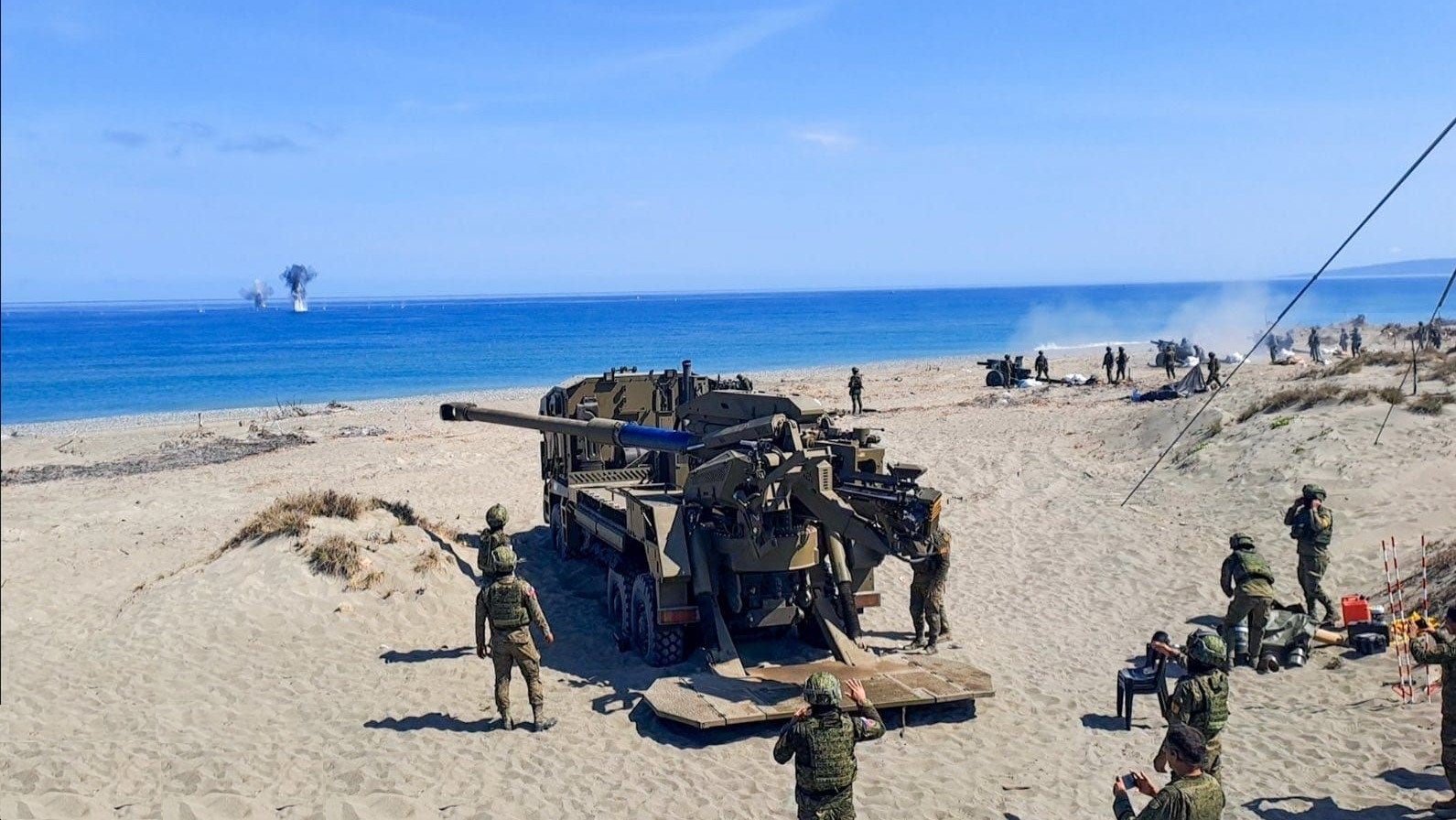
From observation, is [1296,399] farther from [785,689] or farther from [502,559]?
[502,559]

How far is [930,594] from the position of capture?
40.0 ft

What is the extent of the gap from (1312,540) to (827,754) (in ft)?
25.5

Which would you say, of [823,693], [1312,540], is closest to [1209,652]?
[823,693]

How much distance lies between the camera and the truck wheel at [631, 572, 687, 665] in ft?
38.1

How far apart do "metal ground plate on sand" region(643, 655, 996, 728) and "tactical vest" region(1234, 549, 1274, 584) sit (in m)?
2.42

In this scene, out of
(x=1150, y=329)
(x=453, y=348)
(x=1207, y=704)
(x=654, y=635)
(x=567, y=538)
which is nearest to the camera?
(x=1207, y=704)

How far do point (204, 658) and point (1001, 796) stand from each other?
8088 millimetres

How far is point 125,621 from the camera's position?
13148mm

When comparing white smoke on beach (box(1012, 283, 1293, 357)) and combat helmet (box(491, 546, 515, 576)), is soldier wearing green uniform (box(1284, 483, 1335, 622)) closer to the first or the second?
combat helmet (box(491, 546, 515, 576))

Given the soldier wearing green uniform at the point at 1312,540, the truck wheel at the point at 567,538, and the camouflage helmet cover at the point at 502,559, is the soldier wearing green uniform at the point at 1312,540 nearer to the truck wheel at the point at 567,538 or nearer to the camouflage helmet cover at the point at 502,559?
the camouflage helmet cover at the point at 502,559

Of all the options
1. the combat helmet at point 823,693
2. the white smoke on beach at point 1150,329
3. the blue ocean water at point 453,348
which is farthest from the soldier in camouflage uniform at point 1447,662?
the white smoke on beach at point 1150,329

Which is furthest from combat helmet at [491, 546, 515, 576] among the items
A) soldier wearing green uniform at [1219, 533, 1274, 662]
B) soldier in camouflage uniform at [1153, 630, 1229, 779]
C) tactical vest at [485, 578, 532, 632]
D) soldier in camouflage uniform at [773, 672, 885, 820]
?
soldier wearing green uniform at [1219, 533, 1274, 662]

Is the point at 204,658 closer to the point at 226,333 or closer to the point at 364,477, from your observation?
the point at 364,477

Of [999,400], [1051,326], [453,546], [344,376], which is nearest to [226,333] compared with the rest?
[344,376]
